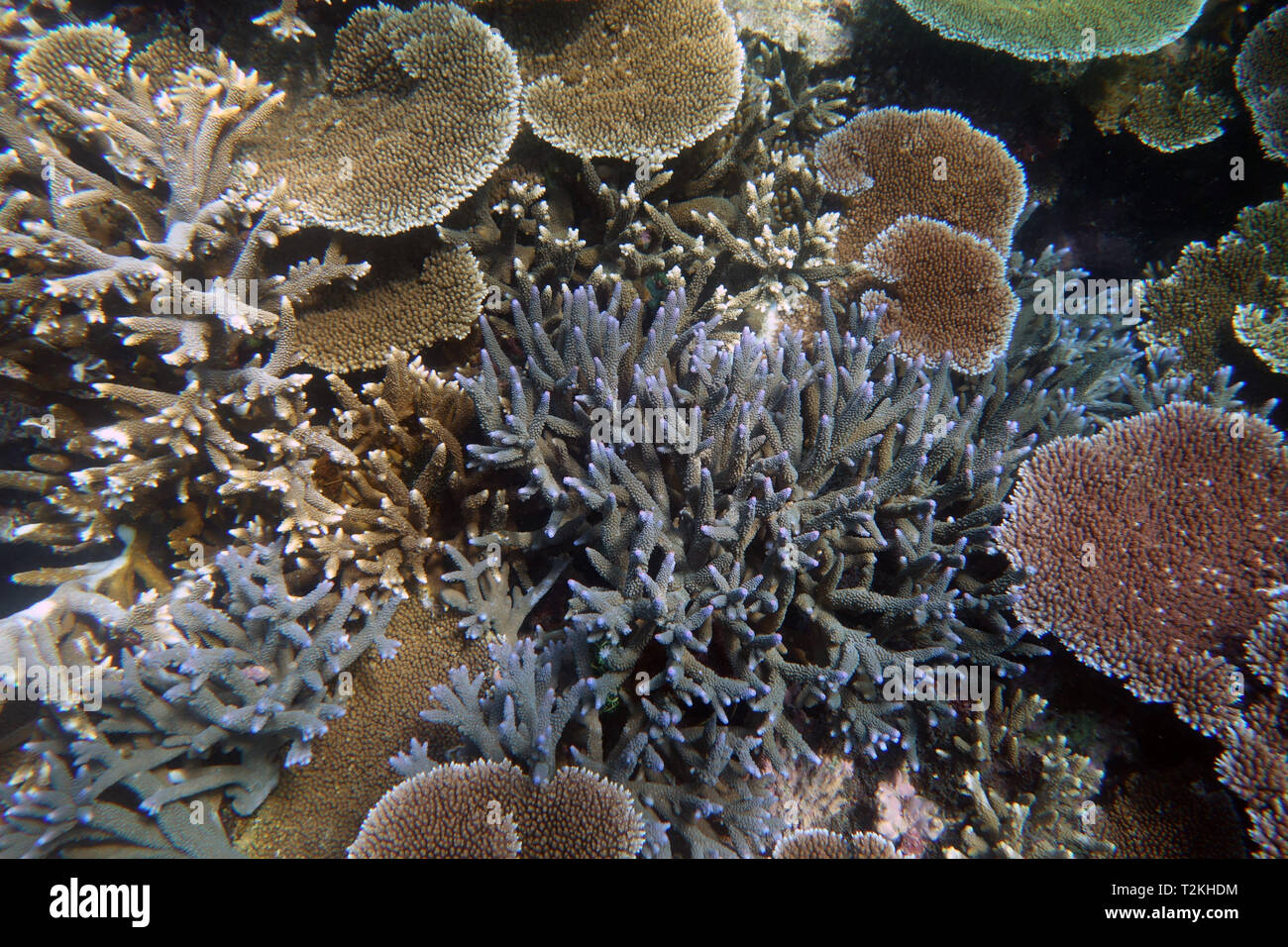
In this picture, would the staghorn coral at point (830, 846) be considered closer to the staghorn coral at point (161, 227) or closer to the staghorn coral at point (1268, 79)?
the staghorn coral at point (161, 227)

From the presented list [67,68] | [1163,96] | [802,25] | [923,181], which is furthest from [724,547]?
[1163,96]

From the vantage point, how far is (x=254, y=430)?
300 cm

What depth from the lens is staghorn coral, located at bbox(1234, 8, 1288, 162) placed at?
13.5 feet

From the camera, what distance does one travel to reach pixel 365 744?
280 cm

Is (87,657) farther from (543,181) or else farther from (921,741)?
(921,741)

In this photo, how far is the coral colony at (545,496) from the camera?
2.56 metres

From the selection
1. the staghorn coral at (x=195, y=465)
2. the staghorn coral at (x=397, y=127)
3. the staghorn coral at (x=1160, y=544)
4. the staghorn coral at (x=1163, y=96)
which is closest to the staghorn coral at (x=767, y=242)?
the staghorn coral at (x=397, y=127)

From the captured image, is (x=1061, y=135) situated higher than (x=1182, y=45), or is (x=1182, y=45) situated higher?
(x=1182, y=45)

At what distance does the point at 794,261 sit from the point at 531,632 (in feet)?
9.07

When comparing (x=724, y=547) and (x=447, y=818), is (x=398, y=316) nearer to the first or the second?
(x=724, y=547)

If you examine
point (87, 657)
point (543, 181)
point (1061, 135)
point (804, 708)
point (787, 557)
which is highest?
point (1061, 135)

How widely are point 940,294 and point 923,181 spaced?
3.07 ft

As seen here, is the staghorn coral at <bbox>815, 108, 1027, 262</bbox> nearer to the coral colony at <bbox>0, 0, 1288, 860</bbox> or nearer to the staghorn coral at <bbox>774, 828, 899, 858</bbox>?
the coral colony at <bbox>0, 0, 1288, 860</bbox>

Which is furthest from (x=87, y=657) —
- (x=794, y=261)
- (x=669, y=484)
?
(x=794, y=261)
